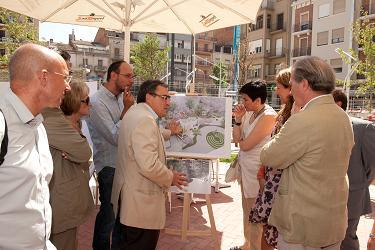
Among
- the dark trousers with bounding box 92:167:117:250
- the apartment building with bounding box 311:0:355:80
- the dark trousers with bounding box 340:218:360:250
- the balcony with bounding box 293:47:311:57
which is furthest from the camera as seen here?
the balcony with bounding box 293:47:311:57

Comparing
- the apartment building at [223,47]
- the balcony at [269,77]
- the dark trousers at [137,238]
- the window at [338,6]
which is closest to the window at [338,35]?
the window at [338,6]

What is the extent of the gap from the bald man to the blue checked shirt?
1790mm

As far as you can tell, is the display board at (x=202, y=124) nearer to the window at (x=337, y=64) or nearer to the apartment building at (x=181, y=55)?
the window at (x=337, y=64)

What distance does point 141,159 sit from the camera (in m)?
2.77

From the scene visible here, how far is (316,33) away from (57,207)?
4181 centimetres

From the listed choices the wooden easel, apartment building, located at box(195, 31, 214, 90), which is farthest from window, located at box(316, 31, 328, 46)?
the wooden easel

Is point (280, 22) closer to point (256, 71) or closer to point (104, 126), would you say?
point (256, 71)

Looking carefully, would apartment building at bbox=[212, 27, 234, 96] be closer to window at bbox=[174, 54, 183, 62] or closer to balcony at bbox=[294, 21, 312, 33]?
window at bbox=[174, 54, 183, 62]

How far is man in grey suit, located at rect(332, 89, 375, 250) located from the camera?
3027 mm

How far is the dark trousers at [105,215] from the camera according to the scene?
3.71 meters

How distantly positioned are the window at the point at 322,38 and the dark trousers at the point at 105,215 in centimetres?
3937

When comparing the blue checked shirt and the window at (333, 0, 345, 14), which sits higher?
the window at (333, 0, 345, 14)

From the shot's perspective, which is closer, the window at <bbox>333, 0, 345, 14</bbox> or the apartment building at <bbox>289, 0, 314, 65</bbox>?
the window at <bbox>333, 0, 345, 14</bbox>

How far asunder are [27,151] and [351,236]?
2.86 m
